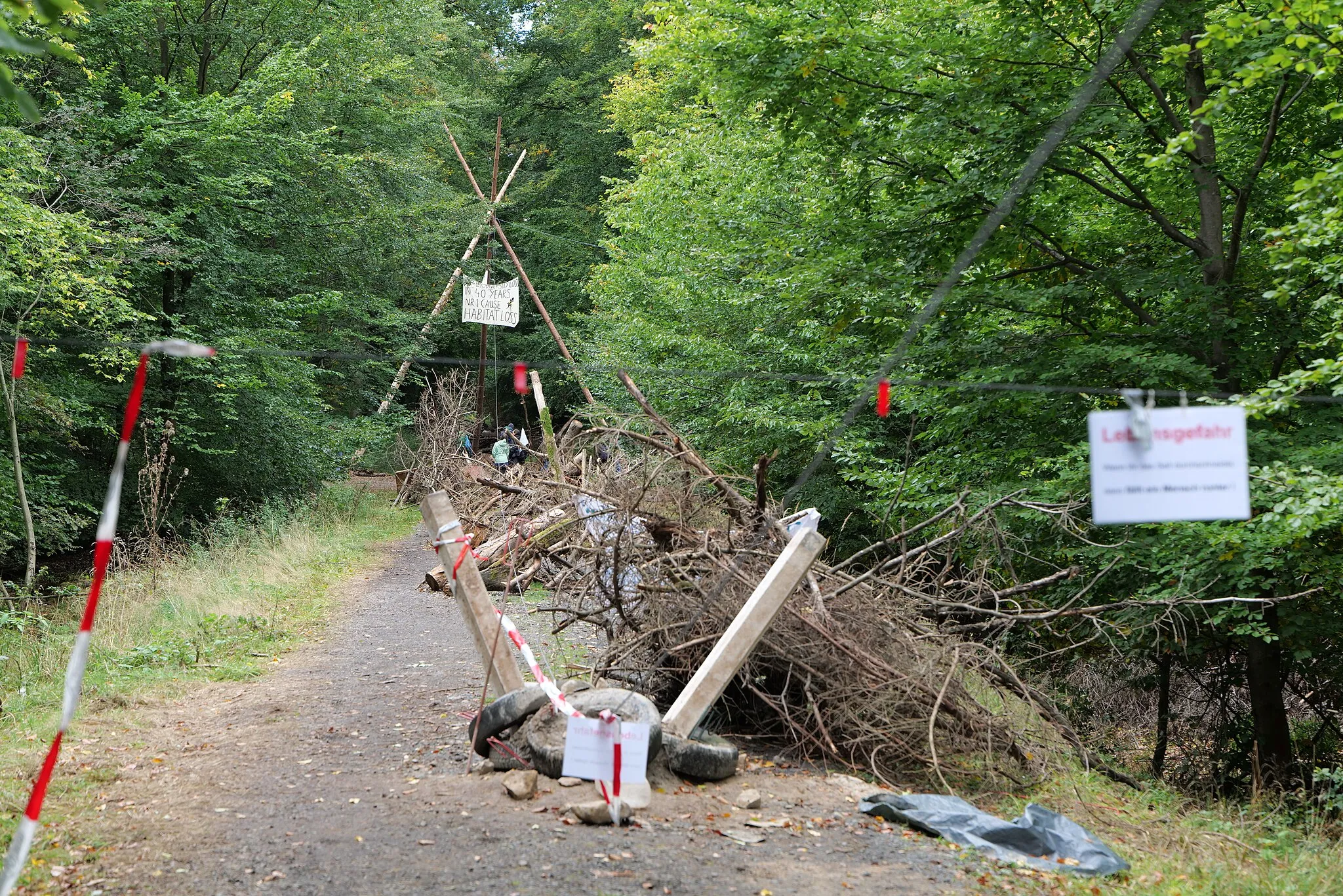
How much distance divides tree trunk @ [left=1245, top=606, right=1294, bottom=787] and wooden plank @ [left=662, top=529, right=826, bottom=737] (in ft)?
18.0

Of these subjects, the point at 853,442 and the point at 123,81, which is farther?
the point at 123,81

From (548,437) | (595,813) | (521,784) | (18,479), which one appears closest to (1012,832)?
(595,813)

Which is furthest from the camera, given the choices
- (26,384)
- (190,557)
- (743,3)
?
(190,557)

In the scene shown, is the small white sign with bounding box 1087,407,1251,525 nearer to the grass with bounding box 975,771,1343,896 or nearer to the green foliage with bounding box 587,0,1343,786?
the grass with bounding box 975,771,1343,896

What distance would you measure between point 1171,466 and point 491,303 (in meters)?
19.3

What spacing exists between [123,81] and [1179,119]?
1531cm

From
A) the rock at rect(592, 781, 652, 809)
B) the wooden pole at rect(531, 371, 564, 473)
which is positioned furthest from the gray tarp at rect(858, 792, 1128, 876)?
the wooden pole at rect(531, 371, 564, 473)

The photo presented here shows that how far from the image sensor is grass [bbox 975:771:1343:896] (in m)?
5.11

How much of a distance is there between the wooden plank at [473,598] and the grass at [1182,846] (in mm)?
2961

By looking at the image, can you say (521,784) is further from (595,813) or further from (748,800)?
(748,800)

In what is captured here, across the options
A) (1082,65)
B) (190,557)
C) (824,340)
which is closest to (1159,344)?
(1082,65)

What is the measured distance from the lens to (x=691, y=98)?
24.8m

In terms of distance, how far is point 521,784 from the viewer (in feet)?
18.8

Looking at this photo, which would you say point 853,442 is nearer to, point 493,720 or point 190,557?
point 493,720
